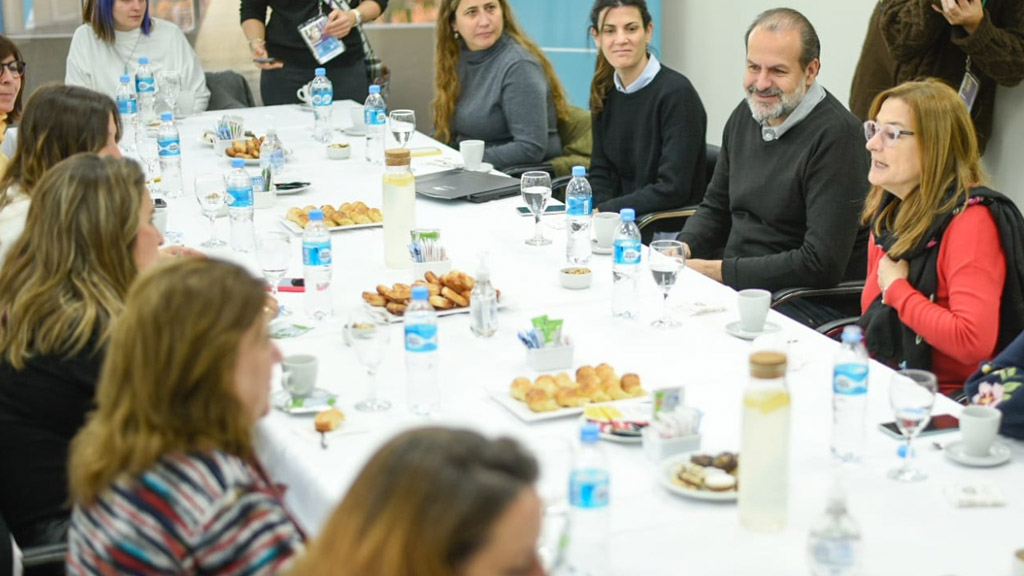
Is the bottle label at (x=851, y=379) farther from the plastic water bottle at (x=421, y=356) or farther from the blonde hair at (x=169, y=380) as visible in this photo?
the blonde hair at (x=169, y=380)

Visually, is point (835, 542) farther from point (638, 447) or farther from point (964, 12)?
point (964, 12)

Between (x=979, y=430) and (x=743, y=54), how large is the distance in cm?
456

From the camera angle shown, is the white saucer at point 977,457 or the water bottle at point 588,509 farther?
the white saucer at point 977,457

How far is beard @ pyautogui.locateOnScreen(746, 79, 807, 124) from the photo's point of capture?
355cm

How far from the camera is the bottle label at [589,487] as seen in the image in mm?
1650

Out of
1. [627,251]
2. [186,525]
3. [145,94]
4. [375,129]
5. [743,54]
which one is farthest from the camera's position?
[743,54]

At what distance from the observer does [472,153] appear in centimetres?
437

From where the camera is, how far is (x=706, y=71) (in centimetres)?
667

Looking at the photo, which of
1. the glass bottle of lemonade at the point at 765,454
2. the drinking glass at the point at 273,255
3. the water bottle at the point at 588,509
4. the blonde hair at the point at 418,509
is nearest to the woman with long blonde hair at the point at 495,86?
the drinking glass at the point at 273,255

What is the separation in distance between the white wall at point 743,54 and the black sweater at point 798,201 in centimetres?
158

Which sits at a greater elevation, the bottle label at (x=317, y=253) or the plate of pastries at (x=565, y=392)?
the bottle label at (x=317, y=253)

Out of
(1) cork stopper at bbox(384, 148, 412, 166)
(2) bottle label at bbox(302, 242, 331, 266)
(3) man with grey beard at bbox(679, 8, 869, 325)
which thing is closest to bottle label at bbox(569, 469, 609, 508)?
(2) bottle label at bbox(302, 242, 331, 266)

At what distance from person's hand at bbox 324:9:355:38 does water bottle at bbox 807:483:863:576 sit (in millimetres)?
4490

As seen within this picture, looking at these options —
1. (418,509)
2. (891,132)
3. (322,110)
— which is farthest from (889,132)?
(322,110)
